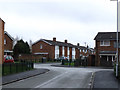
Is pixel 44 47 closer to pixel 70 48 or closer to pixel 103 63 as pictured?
pixel 70 48

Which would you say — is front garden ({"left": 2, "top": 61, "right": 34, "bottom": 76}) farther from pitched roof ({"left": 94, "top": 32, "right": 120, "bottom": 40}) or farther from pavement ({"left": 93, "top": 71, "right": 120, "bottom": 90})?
pitched roof ({"left": 94, "top": 32, "right": 120, "bottom": 40})

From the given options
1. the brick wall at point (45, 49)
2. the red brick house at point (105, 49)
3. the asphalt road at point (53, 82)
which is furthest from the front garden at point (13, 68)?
the brick wall at point (45, 49)

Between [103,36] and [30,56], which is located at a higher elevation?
[103,36]

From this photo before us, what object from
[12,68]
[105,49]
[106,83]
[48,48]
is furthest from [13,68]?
[48,48]

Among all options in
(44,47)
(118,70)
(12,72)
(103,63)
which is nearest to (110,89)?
(118,70)

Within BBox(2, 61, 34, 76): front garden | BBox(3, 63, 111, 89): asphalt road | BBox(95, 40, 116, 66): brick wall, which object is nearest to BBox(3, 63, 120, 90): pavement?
BBox(3, 63, 111, 89): asphalt road

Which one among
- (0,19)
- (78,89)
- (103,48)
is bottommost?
(78,89)

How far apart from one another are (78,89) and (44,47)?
4921 cm

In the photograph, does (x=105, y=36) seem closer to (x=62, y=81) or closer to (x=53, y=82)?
(x=62, y=81)

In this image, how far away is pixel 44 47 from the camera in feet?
198

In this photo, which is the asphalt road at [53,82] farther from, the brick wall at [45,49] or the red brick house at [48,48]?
the brick wall at [45,49]

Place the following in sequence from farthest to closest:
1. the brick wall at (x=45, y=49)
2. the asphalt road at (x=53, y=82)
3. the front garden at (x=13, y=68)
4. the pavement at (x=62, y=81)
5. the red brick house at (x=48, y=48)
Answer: the red brick house at (x=48, y=48)
the brick wall at (x=45, y=49)
the front garden at (x=13, y=68)
the asphalt road at (x=53, y=82)
the pavement at (x=62, y=81)

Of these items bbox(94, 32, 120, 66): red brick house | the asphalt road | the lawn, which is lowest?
the asphalt road

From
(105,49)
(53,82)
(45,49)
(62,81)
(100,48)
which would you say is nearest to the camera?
(53,82)
